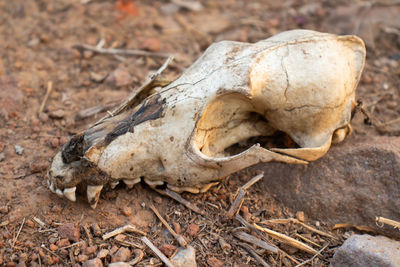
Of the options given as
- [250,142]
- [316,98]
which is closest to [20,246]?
[250,142]

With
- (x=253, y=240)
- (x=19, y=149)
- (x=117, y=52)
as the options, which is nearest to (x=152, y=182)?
(x=253, y=240)

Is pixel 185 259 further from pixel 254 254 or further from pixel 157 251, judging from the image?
pixel 254 254

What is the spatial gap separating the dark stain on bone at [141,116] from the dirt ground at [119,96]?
1.44 feet

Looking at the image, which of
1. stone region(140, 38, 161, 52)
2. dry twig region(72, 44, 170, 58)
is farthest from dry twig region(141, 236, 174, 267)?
stone region(140, 38, 161, 52)

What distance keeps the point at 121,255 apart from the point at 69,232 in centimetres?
34

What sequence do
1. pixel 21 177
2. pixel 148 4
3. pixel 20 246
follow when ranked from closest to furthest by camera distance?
pixel 20 246 < pixel 21 177 < pixel 148 4

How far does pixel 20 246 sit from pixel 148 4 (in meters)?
3.42

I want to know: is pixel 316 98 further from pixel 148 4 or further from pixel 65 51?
pixel 148 4

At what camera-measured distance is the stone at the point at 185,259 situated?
247cm

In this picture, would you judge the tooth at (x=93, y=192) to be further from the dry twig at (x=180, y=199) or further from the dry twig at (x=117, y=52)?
the dry twig at (x=117, y=52)

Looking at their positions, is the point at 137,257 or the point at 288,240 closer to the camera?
the point at 137,257

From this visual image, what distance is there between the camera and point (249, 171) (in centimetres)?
312

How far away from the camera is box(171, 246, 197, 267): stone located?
2.47 meters

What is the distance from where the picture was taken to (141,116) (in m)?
2.68
